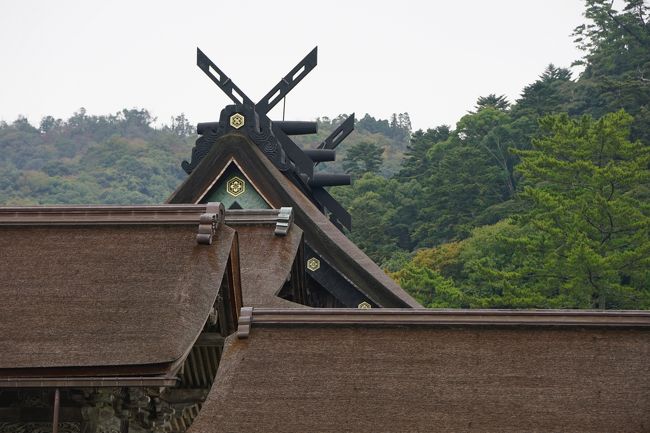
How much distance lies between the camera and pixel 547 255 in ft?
107

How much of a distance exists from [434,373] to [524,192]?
25358 millimetres

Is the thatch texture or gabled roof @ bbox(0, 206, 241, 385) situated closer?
gabled roof @ bbox(0, 206, 241, 385)

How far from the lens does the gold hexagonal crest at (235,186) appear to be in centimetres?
A: 1953

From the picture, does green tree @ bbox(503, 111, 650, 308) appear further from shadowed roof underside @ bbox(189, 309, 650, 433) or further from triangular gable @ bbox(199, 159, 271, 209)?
shadowed roof underside @ bbox(189, 309, 650, 433)

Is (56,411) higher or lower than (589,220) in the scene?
lower

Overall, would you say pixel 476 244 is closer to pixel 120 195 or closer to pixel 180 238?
pixel 180 238

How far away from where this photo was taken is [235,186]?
64.2 feet

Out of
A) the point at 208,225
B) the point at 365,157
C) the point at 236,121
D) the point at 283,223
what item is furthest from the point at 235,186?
the point at 365,157

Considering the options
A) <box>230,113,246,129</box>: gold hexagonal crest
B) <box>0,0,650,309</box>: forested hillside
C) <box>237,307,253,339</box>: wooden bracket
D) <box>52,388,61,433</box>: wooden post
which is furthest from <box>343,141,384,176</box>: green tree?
<box>52,388,61,433</box>: wooden post

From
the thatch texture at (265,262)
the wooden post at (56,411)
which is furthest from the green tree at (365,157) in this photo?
the wooden post at (56,411)

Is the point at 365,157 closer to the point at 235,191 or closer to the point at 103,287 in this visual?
the point at 235,191

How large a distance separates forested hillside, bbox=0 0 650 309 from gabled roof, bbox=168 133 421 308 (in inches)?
477

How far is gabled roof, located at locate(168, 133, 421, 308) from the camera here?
19344 millimetres

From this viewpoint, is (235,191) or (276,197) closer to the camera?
(276,197)
